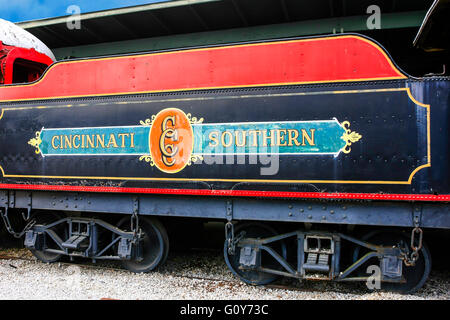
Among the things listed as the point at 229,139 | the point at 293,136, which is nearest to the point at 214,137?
the point at 229,139

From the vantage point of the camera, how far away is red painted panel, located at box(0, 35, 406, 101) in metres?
3.69

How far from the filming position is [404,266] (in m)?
3.94

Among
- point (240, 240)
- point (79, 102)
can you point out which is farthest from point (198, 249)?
point (79, 102)

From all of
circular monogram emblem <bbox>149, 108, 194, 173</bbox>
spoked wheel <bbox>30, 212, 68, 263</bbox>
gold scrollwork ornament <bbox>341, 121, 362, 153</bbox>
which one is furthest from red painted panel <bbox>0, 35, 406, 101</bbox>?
spoked wheel <bbox>30, 212, 68, 263</bbox>

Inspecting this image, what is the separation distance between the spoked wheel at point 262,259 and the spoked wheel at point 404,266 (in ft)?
3.05

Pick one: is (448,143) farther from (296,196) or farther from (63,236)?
(63,236)

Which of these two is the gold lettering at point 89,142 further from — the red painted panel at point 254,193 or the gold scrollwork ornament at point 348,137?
the gold scrollwork ornament at point 348,137

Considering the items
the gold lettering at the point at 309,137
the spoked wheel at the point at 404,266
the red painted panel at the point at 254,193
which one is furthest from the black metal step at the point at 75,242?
the spoked wheel at the point at 404,266

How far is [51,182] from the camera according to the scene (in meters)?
4.66

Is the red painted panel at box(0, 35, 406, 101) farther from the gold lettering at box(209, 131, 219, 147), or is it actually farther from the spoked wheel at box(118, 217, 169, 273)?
the spoked wheel at box(118, 217, 169, 273)

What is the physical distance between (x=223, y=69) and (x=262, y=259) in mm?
2358

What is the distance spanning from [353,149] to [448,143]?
87cm

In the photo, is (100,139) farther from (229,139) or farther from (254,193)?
(254,193)

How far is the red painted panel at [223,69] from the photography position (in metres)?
3.69
